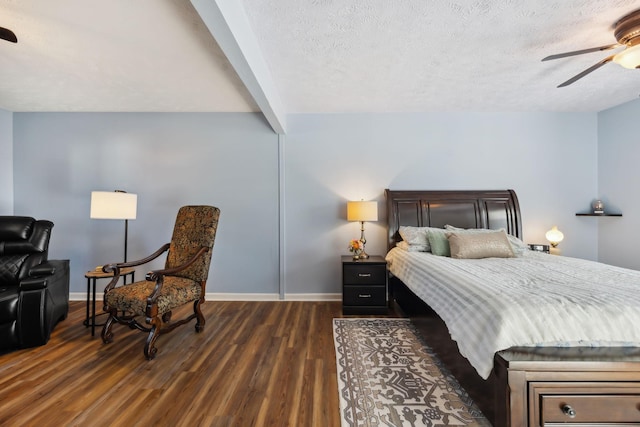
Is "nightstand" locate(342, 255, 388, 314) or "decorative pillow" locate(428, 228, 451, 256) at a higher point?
"decorative pillow" locate(428, 228, 451, 256)

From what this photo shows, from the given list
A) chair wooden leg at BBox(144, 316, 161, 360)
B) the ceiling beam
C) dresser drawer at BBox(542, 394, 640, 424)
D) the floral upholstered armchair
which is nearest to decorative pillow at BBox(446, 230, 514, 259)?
dresser drawer at BBox(542, 394, 640, 424)

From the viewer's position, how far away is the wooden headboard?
360 cm

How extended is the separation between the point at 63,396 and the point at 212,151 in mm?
2796

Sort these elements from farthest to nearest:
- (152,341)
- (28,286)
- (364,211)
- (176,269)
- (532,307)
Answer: (364,211) < (176,269) < (28,286) < (152,341) < (532,307)

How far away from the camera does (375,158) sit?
378 centimetres

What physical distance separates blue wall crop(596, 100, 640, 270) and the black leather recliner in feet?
19.9

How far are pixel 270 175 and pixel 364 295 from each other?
6.29 feet

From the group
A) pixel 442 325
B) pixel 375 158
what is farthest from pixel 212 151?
pixel 442 325

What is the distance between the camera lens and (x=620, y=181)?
3.51m

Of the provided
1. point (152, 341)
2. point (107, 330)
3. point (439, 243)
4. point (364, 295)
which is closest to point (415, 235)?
point (439, 243)

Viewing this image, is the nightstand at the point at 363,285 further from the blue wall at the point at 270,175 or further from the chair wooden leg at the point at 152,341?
the chair wooden leg at the point at 152,341

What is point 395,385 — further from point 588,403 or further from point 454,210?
point 454,210

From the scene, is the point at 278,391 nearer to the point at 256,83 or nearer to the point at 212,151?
the point at 256,83

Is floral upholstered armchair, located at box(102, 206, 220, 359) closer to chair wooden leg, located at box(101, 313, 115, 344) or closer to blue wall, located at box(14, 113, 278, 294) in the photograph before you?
chair wooden leg, located at box(101, 313, 115, 344)
